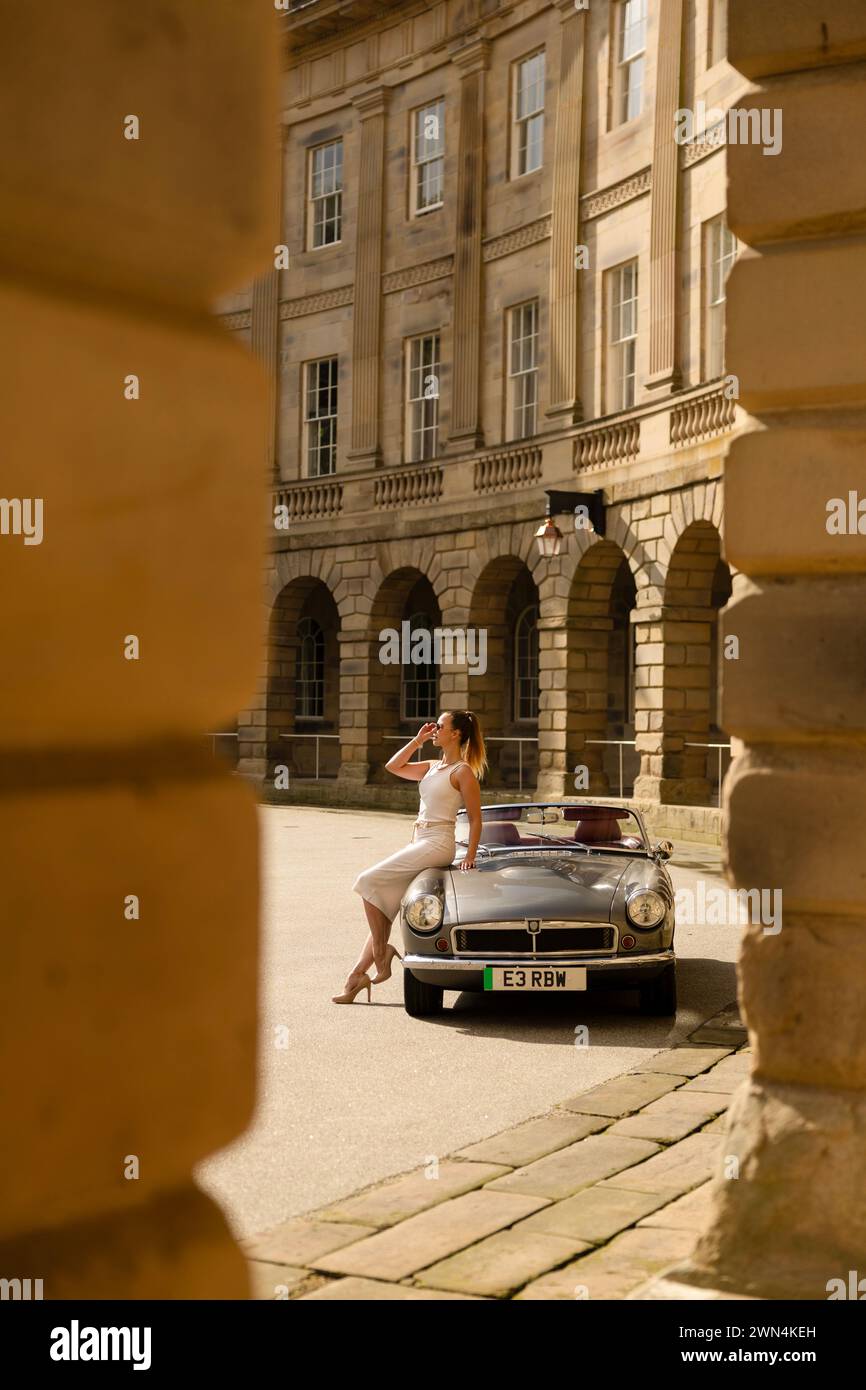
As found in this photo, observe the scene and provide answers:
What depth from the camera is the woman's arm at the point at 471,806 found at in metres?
9.06

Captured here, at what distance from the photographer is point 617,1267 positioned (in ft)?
13.0

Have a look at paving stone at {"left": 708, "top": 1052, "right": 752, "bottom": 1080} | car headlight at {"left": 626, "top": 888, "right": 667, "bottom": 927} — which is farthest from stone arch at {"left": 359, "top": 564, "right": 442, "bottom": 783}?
paving stone at {"left": 708, "top": 1052, "right": 752, "bottom": 1080}

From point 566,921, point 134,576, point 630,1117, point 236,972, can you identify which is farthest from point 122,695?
point 566,921

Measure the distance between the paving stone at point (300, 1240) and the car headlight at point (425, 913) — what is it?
3916 mm

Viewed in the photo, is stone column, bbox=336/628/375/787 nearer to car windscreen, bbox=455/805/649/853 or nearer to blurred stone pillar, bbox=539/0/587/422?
blurred stone pillar, bbox=539/0/587/422

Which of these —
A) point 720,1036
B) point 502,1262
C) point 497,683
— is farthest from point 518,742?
point 502,1262

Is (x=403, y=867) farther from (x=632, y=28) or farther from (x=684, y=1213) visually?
(x=632, y=28)

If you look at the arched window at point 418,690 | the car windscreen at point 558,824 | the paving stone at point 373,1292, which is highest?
the arched window at point 418,690

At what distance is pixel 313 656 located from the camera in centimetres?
3497

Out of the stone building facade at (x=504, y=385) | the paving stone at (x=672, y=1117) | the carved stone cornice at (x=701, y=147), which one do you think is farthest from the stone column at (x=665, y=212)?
the paving stone at (x=672, y=1117)

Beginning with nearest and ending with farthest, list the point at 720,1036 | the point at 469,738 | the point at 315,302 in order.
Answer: the point at 720,1036, the point at 469,738, the point at 315,302

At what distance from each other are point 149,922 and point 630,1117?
468 cm

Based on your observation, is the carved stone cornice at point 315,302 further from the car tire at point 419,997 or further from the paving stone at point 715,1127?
the paving stone at point 715,1127

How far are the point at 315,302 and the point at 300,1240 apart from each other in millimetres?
30078
